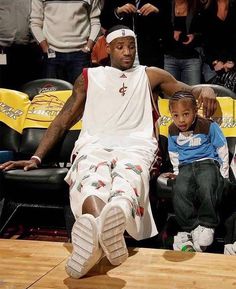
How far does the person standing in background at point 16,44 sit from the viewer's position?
5.01m

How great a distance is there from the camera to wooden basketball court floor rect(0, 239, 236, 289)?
2494mm

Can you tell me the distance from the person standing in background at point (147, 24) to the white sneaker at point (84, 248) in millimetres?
2303

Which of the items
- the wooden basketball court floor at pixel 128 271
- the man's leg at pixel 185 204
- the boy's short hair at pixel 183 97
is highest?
the boy's short hair at pixel 183 97

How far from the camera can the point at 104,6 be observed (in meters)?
4.80

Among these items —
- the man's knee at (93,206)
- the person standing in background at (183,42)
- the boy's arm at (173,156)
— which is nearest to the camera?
the man's knee at (93,206)

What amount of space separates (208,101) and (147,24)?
3.88 ft

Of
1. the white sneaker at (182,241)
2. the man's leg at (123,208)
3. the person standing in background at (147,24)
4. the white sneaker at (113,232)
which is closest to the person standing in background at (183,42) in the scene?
the person standing in background at (147,24)

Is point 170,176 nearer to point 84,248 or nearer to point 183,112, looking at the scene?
point 183,112

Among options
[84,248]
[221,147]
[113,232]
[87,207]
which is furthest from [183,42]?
[84,248]

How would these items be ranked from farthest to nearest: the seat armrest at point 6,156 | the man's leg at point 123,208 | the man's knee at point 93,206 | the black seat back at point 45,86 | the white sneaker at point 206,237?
the black seat back at point 45,86, the seat armrest at point 6,156, the white sneaker at point 206,237, the man's knee at point 93,206, the man's leg at point 123,208

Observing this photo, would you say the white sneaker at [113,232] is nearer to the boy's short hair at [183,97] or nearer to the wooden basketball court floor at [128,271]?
the wooden basketball court floor at [128,271]

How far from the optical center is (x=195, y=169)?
Result: 3412 mm

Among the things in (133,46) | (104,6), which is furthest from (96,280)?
(104,6)

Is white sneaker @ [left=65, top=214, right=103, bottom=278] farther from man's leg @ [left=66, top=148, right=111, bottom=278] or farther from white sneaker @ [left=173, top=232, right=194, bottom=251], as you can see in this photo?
white sneaker @ [left=173, top=232, right=194, bottom=251]
